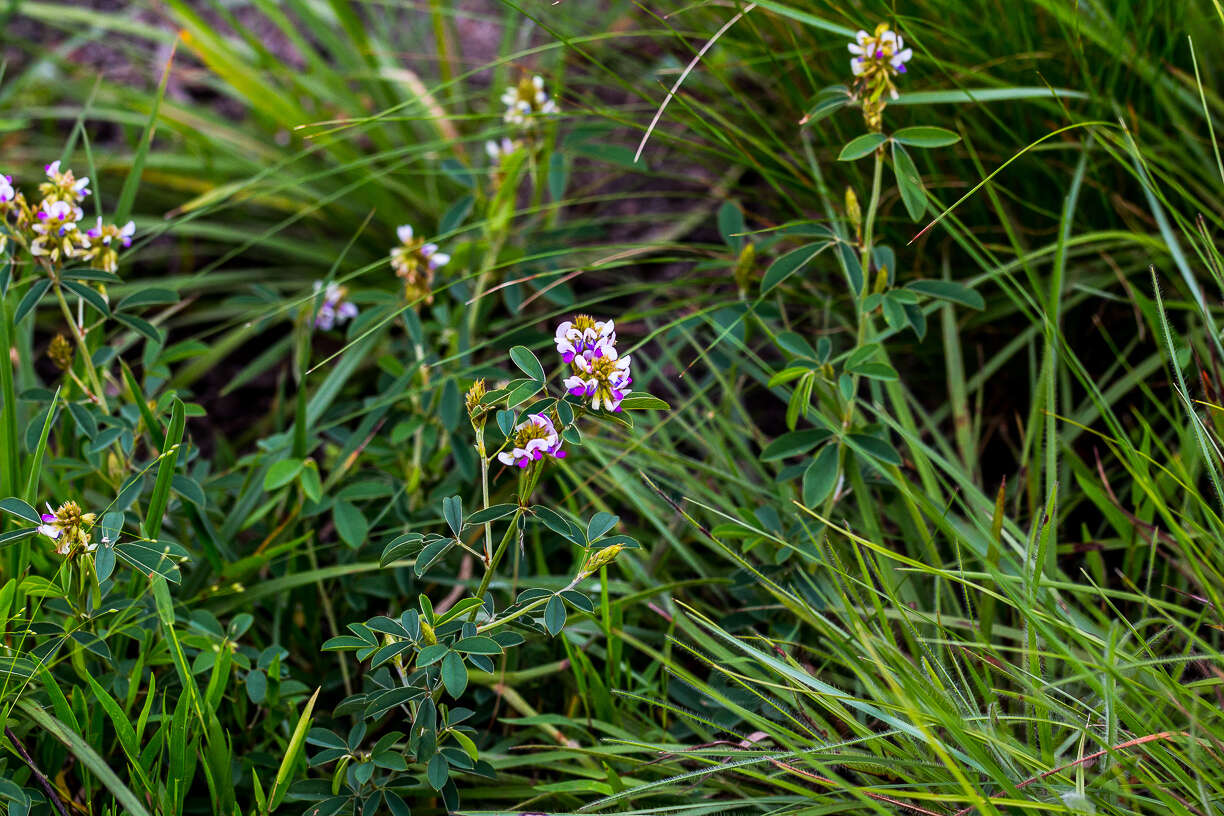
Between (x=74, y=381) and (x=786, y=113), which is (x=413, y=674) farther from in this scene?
(x=786, y=113)

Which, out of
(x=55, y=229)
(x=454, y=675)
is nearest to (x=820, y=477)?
(x=454, y=675)

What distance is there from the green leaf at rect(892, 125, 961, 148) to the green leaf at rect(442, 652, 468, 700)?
94 centimetres

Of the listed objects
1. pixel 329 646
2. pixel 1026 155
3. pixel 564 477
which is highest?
pixel 1026 155

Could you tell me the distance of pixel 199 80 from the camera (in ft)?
8.32

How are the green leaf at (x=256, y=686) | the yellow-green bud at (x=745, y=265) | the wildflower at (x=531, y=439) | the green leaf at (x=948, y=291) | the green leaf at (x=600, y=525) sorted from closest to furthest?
the wildflower at (x=531, y=439)
the green leaf at (x=600, y=525)
the green leaf at (x=256, y=686)
the green leaf at (x=948, y=291)
the yellow-green bud at (x=745, y=265)

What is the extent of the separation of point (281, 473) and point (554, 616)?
0.60 m

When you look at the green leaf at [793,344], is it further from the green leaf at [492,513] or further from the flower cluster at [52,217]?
the flower cluster at [52,217]

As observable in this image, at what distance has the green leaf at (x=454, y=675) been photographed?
1.11m

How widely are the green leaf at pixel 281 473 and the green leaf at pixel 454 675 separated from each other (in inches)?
19.7

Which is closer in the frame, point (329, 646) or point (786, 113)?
point (329, 646)

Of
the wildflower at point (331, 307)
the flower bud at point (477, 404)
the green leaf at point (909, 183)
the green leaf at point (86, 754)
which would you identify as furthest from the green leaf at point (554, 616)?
the wildflower at point (331, 307)

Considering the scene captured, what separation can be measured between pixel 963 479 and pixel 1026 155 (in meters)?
0.73

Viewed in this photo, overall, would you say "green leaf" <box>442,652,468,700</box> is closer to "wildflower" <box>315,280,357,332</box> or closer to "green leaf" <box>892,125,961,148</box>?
"wildflower" <box>315,280,357,332</box>

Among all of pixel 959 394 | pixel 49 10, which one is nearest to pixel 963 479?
pixel 959 394
